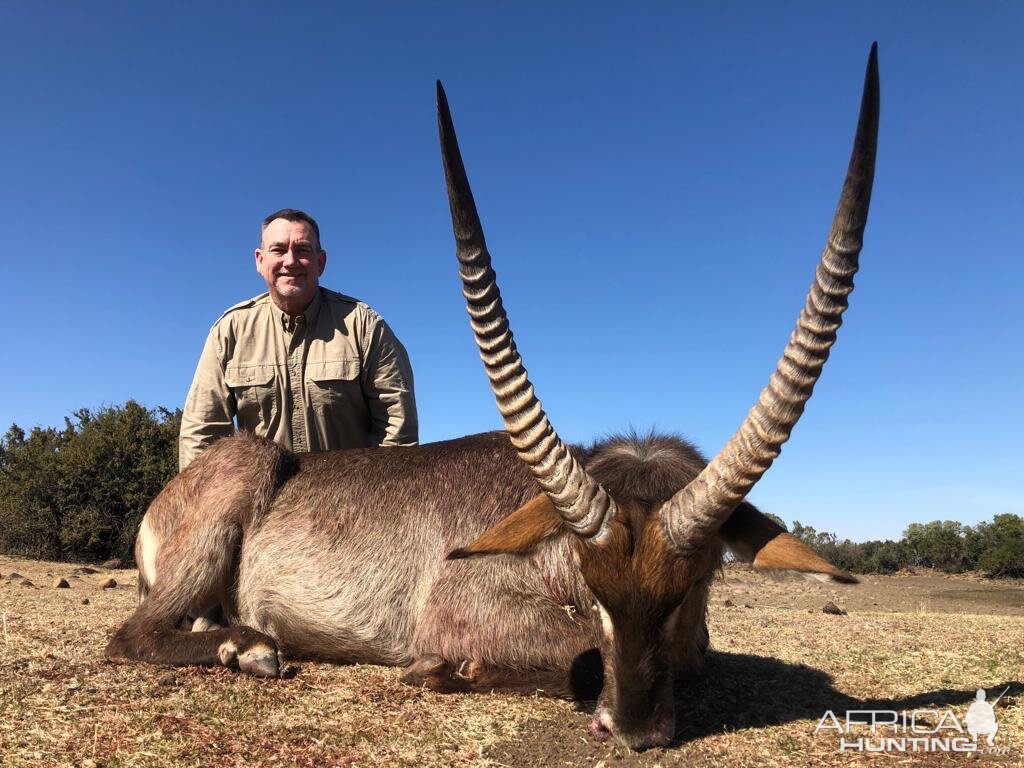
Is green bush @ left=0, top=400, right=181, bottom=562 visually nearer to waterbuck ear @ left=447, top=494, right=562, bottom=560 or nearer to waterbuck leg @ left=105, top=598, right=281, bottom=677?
waterbuck leg @ left=105, top=598, right=281, bottom=677

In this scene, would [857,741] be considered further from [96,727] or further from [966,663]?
[96,727]

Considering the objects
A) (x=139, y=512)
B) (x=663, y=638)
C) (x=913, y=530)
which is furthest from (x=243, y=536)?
(x=913, y=530)

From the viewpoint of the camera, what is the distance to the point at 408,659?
4.68m

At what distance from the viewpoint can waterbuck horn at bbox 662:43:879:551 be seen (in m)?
3.12

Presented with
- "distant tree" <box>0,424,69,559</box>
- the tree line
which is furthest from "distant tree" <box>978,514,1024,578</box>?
"distant tree" <box>0,424,69,559</box>

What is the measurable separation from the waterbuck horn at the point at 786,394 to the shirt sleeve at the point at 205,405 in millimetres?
4686

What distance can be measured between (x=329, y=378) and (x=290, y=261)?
1080 mm

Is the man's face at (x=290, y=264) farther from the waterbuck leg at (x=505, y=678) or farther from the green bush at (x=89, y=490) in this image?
the green bush at (x=89, y=490)

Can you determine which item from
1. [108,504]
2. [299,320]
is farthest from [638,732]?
[108,504]

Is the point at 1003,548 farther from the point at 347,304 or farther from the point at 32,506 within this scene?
the point at 32,506

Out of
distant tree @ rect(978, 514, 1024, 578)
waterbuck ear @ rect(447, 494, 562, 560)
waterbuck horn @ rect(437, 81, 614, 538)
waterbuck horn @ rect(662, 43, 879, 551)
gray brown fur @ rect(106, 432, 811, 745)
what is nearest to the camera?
waterbuck horn @ rect(662, 43, 879, 551)

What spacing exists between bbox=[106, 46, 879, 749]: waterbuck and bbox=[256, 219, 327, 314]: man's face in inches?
70.6

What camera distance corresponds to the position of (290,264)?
687 cm

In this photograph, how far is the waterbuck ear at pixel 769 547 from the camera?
11.1ft
